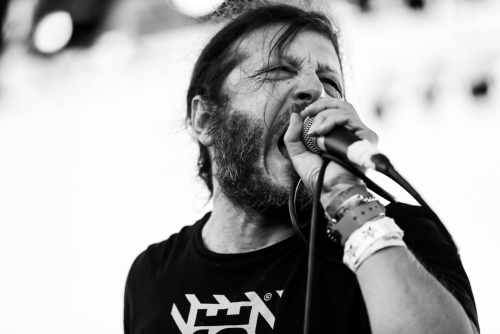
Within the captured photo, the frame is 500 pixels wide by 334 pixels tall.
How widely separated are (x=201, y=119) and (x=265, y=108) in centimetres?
39

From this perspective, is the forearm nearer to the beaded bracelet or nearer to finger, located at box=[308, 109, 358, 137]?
the beaded bracelet

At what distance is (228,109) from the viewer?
6.29 ft

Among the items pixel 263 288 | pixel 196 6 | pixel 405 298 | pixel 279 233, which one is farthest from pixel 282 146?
pixel 196 6

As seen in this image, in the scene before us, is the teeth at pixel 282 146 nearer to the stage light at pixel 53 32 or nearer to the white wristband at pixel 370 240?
the white wristband at pixel 370 240

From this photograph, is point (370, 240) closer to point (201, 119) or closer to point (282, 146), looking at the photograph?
point (282, 146)

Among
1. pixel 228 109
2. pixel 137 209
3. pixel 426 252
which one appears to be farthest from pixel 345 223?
pixel 137 209

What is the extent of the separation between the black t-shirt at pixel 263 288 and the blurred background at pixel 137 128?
0.86m

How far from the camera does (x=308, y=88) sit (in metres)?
1.70

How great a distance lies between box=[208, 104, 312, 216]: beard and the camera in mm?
1686

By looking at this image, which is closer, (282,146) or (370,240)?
(370,240)

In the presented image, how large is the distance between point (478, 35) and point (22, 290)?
2743 mm

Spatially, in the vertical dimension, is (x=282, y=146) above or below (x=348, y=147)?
below

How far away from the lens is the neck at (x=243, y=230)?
68.2 inches

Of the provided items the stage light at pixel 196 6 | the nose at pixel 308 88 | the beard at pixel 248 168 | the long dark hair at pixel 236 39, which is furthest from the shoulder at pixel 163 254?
the stage light at pixel 196 6
